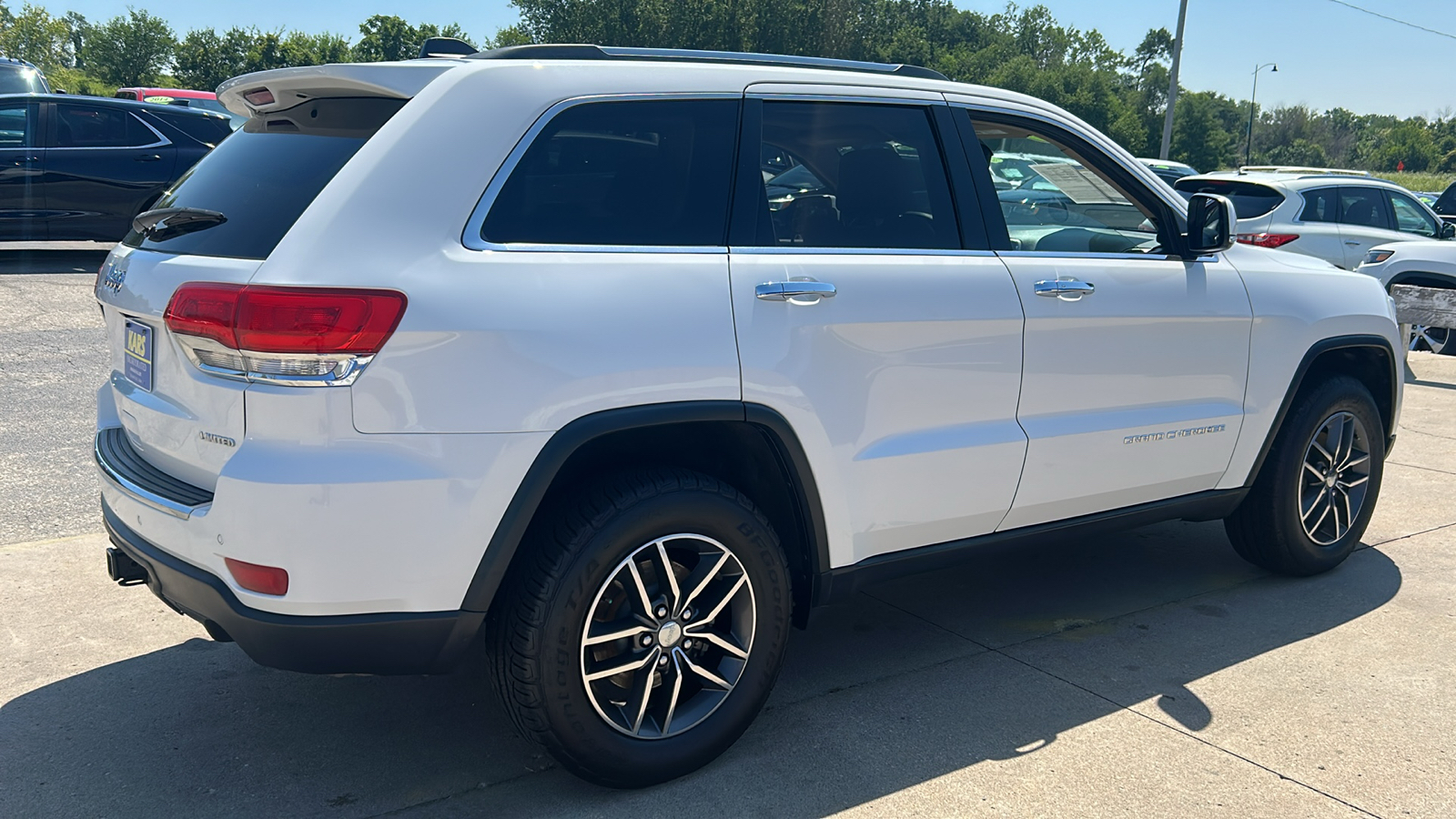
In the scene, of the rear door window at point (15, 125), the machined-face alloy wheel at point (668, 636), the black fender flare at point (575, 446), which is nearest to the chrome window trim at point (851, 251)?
the black fender flare at point (575, 446)

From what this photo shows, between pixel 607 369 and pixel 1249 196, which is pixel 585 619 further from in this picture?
pixel 1249 196

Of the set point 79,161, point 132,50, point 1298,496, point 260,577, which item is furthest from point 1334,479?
point 132,50

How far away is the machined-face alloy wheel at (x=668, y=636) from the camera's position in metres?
2.96

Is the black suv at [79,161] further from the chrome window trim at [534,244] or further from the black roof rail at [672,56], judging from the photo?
the chrome window trim at [534,244]

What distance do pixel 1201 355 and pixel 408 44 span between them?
101817 millimetres

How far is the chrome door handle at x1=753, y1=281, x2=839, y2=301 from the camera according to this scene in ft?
10.0

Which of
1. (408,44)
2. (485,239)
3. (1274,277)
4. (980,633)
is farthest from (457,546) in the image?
(408,44)

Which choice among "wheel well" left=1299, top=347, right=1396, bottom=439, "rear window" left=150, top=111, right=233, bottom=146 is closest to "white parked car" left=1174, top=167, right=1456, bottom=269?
"wheel well" left=1299, top=347, right=1396, bottom=439

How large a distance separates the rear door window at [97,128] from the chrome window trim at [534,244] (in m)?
10.9

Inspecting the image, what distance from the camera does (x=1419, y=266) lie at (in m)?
10.5

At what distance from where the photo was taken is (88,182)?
1181 centimetres

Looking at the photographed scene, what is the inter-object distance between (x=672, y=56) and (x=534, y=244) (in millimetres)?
909

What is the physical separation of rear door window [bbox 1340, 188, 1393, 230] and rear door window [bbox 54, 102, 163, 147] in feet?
39.4

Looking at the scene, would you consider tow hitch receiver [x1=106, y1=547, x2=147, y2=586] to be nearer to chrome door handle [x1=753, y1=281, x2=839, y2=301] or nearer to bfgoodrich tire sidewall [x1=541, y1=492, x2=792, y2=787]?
bfgoodrich tire sidewall [x1=541, y1=492, x2=792, y2=787]
